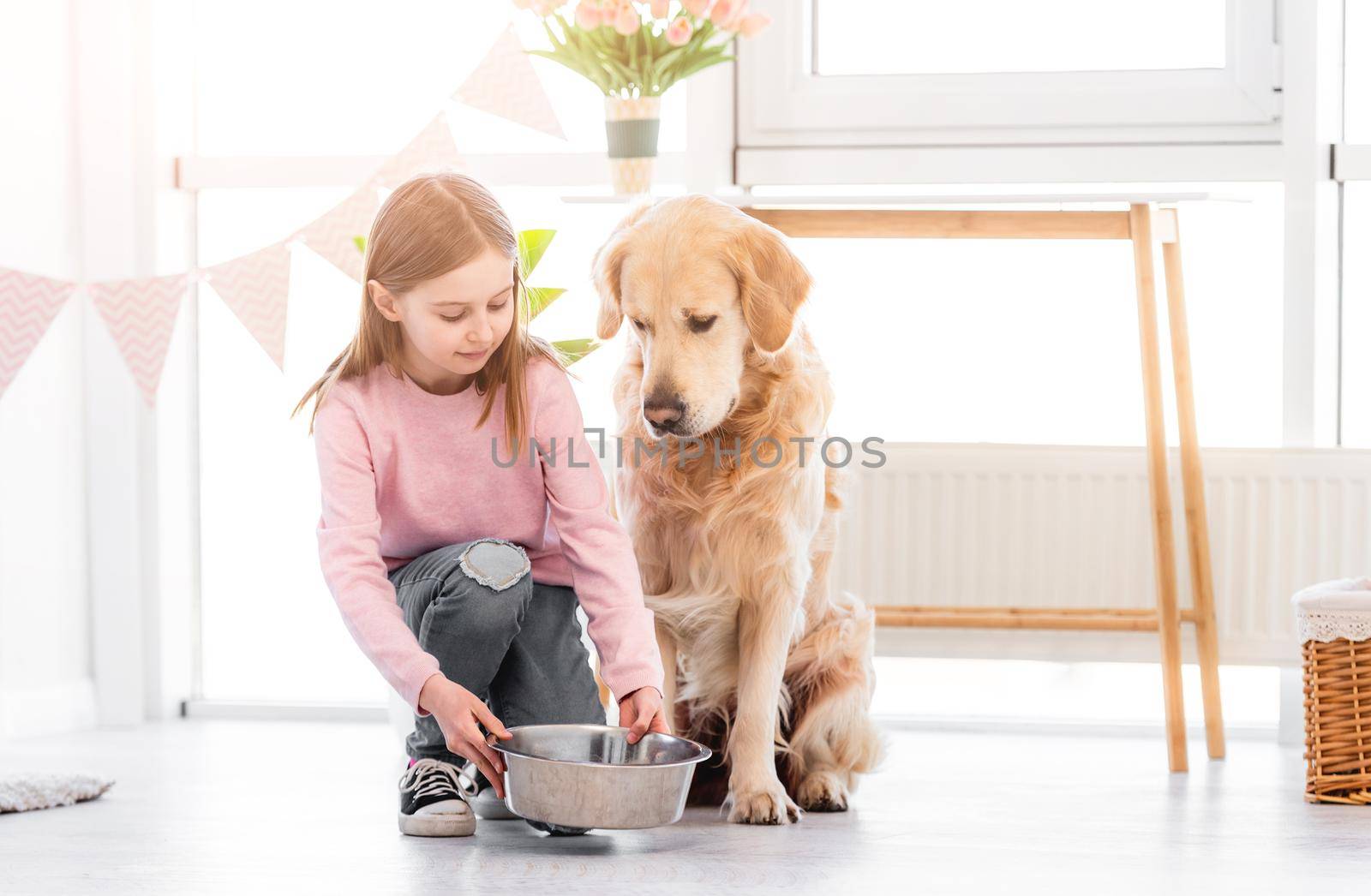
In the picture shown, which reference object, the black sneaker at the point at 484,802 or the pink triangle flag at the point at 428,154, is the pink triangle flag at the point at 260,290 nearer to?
the pink triangle flag at the point at 428,154

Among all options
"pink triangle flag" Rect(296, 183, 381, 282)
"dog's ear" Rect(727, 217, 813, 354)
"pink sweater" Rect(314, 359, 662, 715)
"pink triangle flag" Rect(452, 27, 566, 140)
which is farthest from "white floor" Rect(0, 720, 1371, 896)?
"pink triangle flag" Rect(452, 27, 566, 140)

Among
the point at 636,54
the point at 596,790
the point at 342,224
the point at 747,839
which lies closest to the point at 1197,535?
the point at 747,839

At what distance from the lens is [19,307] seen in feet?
7.54

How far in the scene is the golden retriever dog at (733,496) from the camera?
1789 millimetres

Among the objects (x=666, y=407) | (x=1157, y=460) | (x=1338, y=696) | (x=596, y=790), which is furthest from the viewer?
(x=1157, y=460)

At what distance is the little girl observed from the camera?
1.68 metres

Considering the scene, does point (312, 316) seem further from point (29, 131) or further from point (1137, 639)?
point (1137, 639)

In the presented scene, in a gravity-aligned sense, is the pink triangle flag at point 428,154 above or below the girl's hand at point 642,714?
above

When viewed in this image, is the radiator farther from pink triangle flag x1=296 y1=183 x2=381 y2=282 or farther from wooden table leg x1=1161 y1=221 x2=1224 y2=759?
pink triangle flag x1=296 y1=183 x2=381 y2=282

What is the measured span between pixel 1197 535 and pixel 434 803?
143 centimetres

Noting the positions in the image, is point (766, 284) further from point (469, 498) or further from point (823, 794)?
point (823, 794)

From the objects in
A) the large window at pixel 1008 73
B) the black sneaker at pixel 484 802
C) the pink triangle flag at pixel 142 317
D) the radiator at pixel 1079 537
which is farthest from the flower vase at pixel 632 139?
the black sneaker at pixel 484 802

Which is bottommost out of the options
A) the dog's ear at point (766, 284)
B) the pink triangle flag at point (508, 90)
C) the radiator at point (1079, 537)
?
the radiator at point (1079, 537)

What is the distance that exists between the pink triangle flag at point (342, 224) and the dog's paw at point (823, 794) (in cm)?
109
